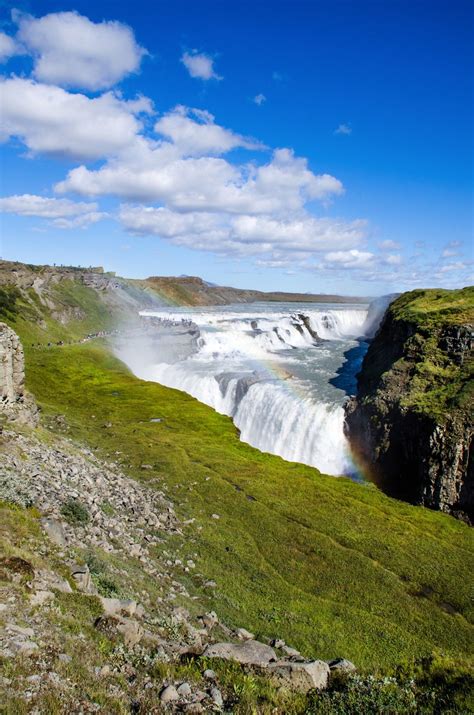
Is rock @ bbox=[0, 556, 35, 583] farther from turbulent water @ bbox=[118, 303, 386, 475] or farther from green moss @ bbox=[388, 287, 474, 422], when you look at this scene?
turbulent water @ bbox=[118, 303, 386, 475]

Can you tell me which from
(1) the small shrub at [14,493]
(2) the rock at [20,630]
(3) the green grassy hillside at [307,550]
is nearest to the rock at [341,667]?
(3) the green grassy hillside at [307,550]

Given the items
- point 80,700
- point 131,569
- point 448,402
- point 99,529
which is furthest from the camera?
point 448,402

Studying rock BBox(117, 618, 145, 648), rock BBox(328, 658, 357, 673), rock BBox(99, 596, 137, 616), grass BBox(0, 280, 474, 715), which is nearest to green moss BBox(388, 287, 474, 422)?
grass BBox(0, 280, 474, 715)

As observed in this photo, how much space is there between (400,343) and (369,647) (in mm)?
57775

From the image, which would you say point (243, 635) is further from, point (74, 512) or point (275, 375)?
point (275, 375)

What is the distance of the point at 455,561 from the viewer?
105 ft

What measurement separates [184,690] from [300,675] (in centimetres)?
362

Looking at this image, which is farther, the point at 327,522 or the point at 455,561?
the point at 327,522

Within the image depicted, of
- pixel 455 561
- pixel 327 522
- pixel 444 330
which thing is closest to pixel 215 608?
pixel 327 522

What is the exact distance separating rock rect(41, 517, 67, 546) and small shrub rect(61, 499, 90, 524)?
2.31 metres

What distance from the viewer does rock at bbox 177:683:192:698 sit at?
454 inches

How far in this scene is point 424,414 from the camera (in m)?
51.5

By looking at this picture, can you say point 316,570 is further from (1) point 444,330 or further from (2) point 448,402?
(1) point 444,330

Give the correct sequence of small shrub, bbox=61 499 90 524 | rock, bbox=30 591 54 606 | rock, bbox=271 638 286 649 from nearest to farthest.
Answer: rock, bbox=30 591 54 606, rock, bbox=271 638 286 649, small shrub, bbox=61 499 90 524
